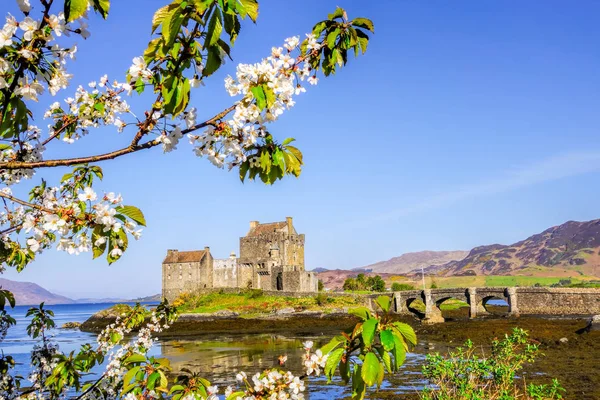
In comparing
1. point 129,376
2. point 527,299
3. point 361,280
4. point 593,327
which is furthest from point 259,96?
point 361,280

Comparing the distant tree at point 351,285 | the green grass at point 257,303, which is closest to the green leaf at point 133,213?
the green grass at point 257,303

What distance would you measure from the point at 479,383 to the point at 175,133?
1083 cm

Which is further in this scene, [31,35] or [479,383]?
[479,383]

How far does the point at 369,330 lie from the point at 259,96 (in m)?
1.70

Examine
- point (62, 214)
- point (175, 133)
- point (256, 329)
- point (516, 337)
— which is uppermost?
point (175, 133)

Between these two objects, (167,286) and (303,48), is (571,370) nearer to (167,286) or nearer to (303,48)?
(303,48)

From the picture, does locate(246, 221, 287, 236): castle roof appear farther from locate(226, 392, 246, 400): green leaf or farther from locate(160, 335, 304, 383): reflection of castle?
locate(226, 392, 246, 400): green leaf

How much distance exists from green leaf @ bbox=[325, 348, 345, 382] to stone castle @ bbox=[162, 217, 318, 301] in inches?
2799

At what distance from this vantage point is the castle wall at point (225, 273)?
257ft

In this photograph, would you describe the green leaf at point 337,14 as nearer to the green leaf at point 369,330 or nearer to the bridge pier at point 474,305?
the green leaf at point 369,330

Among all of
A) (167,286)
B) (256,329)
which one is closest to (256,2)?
(256,329)

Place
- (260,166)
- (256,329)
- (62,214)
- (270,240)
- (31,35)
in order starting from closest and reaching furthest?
(31,35), (62,214), (260,166), (256,329), (270,240)

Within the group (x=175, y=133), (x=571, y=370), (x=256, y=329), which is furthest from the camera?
(x=256, y=329)

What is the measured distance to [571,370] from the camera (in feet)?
74.6
